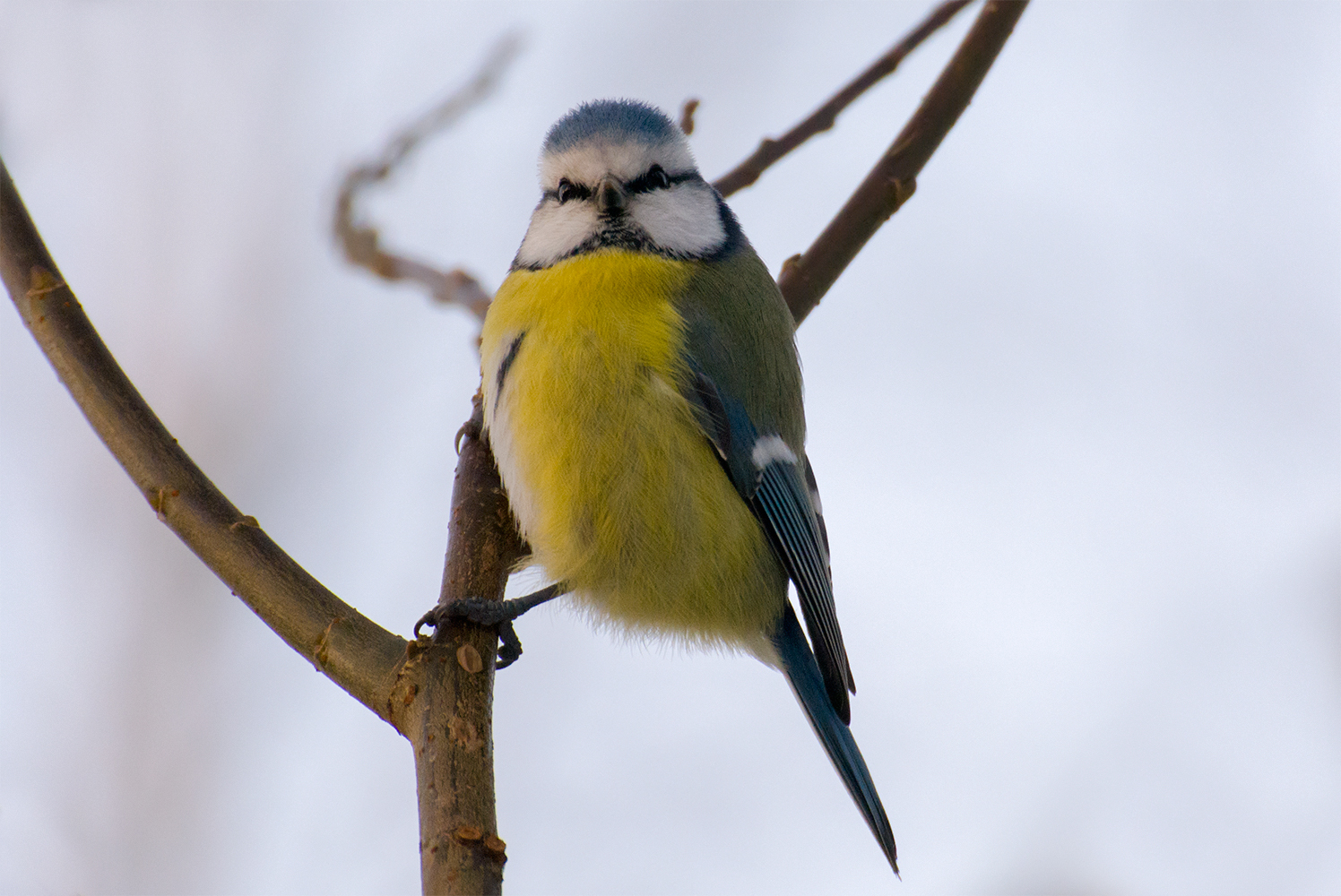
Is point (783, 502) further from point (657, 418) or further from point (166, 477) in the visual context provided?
point (166, 477)

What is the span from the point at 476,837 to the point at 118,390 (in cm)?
69

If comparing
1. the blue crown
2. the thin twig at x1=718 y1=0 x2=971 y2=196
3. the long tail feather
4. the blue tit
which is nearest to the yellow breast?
the blue tit

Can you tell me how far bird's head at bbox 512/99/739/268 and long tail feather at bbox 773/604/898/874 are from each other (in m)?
0.70

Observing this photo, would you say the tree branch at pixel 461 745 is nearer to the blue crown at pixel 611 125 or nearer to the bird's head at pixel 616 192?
the bird's head at pixel 616 192

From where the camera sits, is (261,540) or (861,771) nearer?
(261,540)

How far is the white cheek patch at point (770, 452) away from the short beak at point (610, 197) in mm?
474

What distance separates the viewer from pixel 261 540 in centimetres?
133

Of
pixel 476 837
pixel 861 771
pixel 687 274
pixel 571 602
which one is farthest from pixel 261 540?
pixel 861 771

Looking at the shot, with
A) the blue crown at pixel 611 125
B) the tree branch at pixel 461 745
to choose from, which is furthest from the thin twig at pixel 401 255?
the tree branch at pixel 461 745

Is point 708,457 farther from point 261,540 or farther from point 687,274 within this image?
point 261,540

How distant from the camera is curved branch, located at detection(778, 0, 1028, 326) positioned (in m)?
1.92

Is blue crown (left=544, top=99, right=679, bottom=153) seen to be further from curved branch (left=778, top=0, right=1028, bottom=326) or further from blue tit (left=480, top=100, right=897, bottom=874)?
curved branch (left=778, top=0, right=1028, bottom=326)

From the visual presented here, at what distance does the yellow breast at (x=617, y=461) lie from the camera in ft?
5.67

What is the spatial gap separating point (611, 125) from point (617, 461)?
64cm
